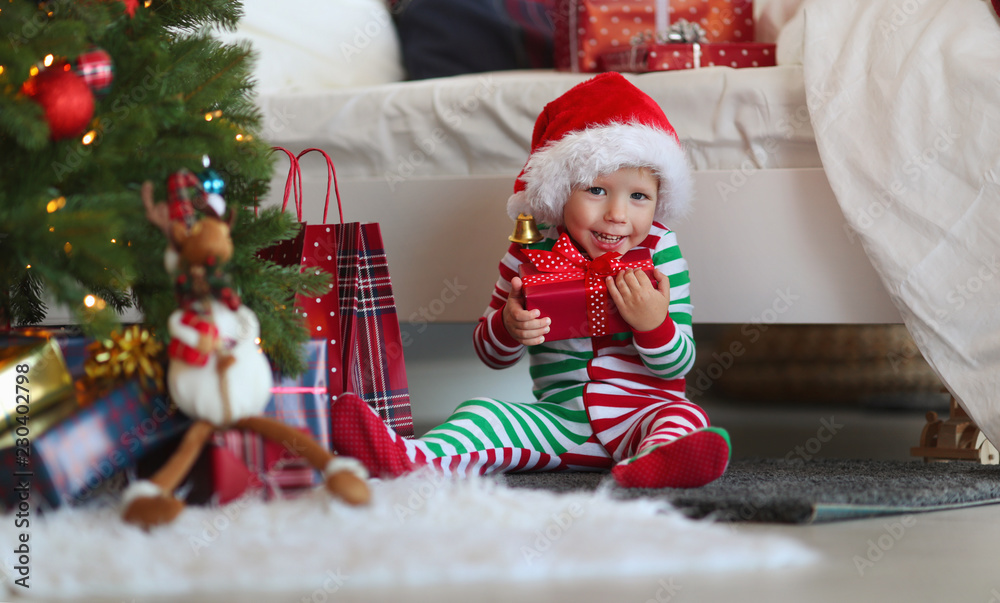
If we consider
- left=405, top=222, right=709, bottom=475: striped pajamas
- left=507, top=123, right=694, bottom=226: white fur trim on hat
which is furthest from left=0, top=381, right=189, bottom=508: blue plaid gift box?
left=507, top=123, right=694, bottom=226: white fur trim on hat

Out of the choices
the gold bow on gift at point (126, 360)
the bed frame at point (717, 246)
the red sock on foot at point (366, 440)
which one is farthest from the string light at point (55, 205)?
the bed frame at point (717, 246)

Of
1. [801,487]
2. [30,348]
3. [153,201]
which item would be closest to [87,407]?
[30,348]

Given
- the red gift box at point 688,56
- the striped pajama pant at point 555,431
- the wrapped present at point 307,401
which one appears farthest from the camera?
the red gift box at point 688,56

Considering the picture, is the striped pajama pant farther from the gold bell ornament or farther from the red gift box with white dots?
the gold bell ornament

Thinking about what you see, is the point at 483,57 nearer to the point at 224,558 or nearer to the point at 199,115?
the point at 199,115

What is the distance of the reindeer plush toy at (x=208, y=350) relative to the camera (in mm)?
701

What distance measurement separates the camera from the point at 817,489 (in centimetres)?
86

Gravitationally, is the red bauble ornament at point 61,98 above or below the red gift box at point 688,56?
below

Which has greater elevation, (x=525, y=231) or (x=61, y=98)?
(x=61, y=98)

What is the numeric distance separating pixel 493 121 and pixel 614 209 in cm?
33

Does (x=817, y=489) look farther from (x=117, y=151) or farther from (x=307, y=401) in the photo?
(x=117, y=151)

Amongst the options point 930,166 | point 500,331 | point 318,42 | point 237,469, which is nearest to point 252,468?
point 237,469

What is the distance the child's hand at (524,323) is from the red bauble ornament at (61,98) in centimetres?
50

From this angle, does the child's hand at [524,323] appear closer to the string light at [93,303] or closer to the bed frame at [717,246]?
the bed frame at [717,246]
